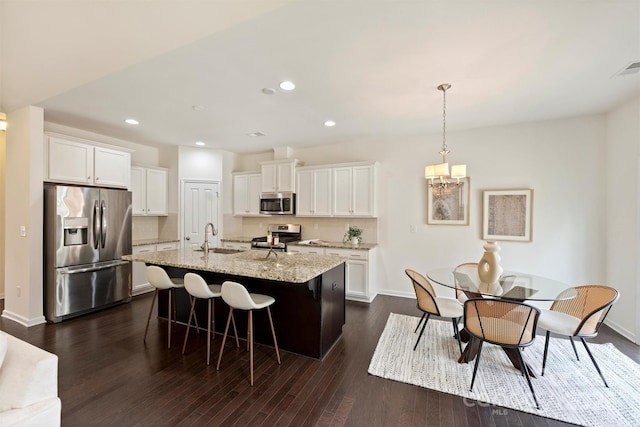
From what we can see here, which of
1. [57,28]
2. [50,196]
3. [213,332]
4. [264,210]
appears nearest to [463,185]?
[264,210]

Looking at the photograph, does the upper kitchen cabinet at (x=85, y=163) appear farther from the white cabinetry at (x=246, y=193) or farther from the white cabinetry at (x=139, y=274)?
the white cabinetry at (x=246, y=193)

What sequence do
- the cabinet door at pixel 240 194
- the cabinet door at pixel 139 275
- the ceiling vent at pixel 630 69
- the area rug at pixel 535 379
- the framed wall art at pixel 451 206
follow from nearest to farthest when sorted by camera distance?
the area rug at pixel 535 379 → the ceiling vent at pixel 630 69 → the framed wall art at pixel 451 206 → the cabinet door at pixel 139 275 → the cabinet door at pixel 240 194

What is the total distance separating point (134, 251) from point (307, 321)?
3.47m

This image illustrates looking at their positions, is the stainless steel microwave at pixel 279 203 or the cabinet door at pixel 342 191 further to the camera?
the stainless steel microwave at pixel 279 203

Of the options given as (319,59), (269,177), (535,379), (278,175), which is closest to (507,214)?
(535,379)

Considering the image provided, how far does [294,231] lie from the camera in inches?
218

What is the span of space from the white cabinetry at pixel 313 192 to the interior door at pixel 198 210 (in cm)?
182

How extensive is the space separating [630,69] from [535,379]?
286 centimetres

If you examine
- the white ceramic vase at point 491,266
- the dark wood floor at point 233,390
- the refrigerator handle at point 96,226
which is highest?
the refrigerator handle at point 96,226

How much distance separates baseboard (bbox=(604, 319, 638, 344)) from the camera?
9.94ft

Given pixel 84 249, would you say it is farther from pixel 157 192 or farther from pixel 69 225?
pixel 157 192

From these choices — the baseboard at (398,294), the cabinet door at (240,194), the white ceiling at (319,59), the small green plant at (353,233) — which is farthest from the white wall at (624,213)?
the cabinet door at (240,194)

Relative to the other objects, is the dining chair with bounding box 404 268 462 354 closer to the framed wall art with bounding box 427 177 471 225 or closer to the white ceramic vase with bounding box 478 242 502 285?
the white ceramic vase with bounding box 478 242 502 285

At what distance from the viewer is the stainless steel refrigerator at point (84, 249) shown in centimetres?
353
